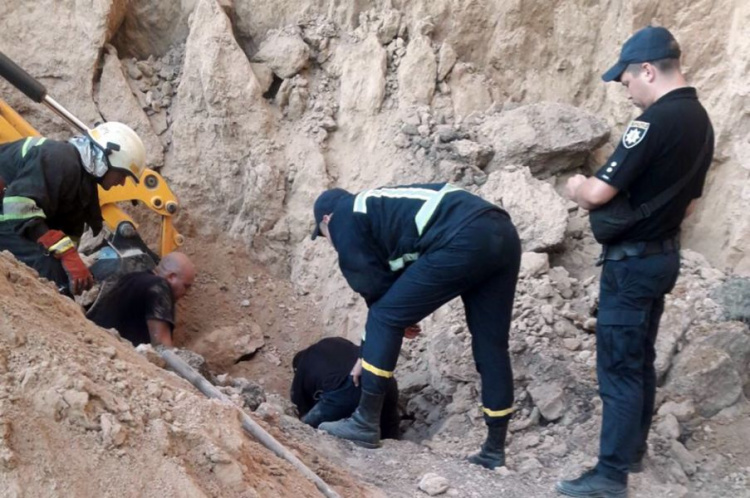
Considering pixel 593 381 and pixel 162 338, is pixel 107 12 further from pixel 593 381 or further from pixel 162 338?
pixel 593 381

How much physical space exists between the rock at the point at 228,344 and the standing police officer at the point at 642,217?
120 inches

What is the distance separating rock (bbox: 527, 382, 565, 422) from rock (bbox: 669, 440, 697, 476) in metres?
0.61

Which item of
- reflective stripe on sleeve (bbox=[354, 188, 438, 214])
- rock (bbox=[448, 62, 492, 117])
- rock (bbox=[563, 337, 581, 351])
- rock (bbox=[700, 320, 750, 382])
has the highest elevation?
rock (bbox=[448, 62, 492, 117])

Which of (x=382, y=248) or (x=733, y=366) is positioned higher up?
(x=382, y=248)

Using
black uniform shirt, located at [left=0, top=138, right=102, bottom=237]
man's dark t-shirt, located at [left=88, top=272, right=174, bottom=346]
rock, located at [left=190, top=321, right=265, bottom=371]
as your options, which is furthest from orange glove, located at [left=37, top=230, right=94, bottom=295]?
rock, located at [left=190, top=321, right=265, bottom=371]

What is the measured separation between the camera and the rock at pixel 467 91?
6.48 m

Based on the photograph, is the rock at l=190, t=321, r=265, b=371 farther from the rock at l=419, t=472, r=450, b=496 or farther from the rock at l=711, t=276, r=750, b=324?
the rock at l=711, t=276, r=750, b=324

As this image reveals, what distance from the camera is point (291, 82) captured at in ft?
22.0

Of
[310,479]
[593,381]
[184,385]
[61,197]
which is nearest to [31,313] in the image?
[184,385]

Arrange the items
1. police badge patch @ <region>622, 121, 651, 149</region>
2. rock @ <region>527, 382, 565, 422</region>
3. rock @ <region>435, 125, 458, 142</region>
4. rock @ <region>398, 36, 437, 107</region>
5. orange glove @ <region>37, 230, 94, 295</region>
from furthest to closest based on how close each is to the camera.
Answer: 1. rock @ <region>398, 36, 437, 107</region>
2. rock @ <region>435, 125, 458, 142</region>
3. orange glove @ <region>37, 230, 94, 295</region>
4. rock @ <region>527, 382, 565, 422</region>
5. police badge patch @ <region>622, 121, 651, 149</region>

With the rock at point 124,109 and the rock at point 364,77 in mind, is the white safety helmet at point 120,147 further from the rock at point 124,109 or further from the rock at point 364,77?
the rock at point 364,77

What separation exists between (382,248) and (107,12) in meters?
3.99

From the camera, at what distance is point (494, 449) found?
395 cm

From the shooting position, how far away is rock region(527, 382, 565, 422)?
437 cm
